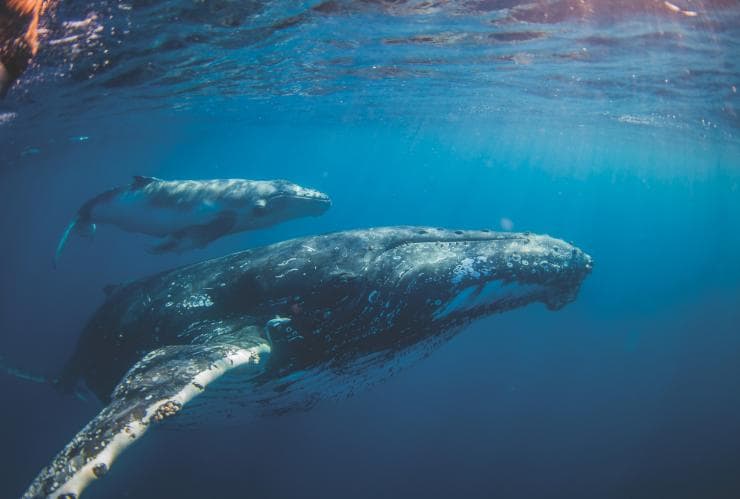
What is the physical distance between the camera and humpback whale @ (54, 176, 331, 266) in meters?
12.0

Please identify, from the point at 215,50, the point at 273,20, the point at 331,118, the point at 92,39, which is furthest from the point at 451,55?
the point at 331,118

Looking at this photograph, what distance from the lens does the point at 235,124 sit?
133ft

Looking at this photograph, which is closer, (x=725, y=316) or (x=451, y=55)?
(x=451, y=55)

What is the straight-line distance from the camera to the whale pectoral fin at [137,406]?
2.84m

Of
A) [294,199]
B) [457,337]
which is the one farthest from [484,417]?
[294,199]

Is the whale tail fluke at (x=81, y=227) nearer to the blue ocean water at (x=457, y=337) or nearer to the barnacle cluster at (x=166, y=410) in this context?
the blue ocean water at (x=457, y=337)

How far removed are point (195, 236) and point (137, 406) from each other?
33.2 feet

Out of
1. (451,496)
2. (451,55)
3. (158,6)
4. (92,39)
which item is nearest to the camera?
(158,6)

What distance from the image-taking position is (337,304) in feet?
16.8

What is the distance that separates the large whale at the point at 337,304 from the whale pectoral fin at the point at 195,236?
Result: 646 centimetres

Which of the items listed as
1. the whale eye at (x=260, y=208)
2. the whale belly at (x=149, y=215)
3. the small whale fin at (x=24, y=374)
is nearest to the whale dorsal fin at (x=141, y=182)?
the whale belly at (x=149, y=215)

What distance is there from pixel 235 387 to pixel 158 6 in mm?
10517

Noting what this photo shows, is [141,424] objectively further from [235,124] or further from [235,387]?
[235,124]

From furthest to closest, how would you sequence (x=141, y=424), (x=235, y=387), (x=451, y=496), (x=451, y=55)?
(x=451, y=55) → (x=451, y=496) → (x=235, y=387) → (x=141, y=424)
